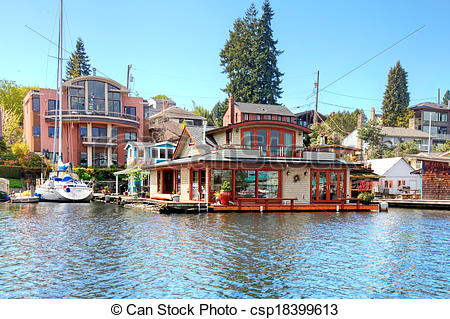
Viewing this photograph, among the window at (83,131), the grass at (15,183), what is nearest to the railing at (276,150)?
the grass at (15,183)

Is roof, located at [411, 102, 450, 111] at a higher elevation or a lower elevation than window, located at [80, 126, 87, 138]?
higher

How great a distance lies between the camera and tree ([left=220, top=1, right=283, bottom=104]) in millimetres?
70188

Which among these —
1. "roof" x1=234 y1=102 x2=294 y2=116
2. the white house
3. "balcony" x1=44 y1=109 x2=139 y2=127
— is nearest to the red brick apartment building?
"balcony" x1=44 y1=109 x2=139 y2=127

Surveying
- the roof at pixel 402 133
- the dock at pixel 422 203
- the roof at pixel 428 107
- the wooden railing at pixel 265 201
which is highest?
the roof at pixel 428 107

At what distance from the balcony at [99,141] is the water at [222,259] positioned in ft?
103

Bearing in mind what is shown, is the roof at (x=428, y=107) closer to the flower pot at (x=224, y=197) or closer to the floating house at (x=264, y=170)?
the floating house at (x=264, y=170)

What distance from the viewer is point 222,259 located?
512 inches

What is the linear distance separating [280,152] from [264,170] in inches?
82.7

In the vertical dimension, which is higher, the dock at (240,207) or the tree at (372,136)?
the tree at (372,136)

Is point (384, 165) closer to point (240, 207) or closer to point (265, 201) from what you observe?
point (265, 201)

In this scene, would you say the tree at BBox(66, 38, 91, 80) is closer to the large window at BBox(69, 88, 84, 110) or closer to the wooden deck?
the large window at BBox(69, 88, 84, 110)

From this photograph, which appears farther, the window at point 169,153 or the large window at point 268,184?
the window at point 169,153

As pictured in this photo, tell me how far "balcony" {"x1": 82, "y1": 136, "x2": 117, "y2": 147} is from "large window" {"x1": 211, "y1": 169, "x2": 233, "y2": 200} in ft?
97.7

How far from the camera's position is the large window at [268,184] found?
94.3 ft
